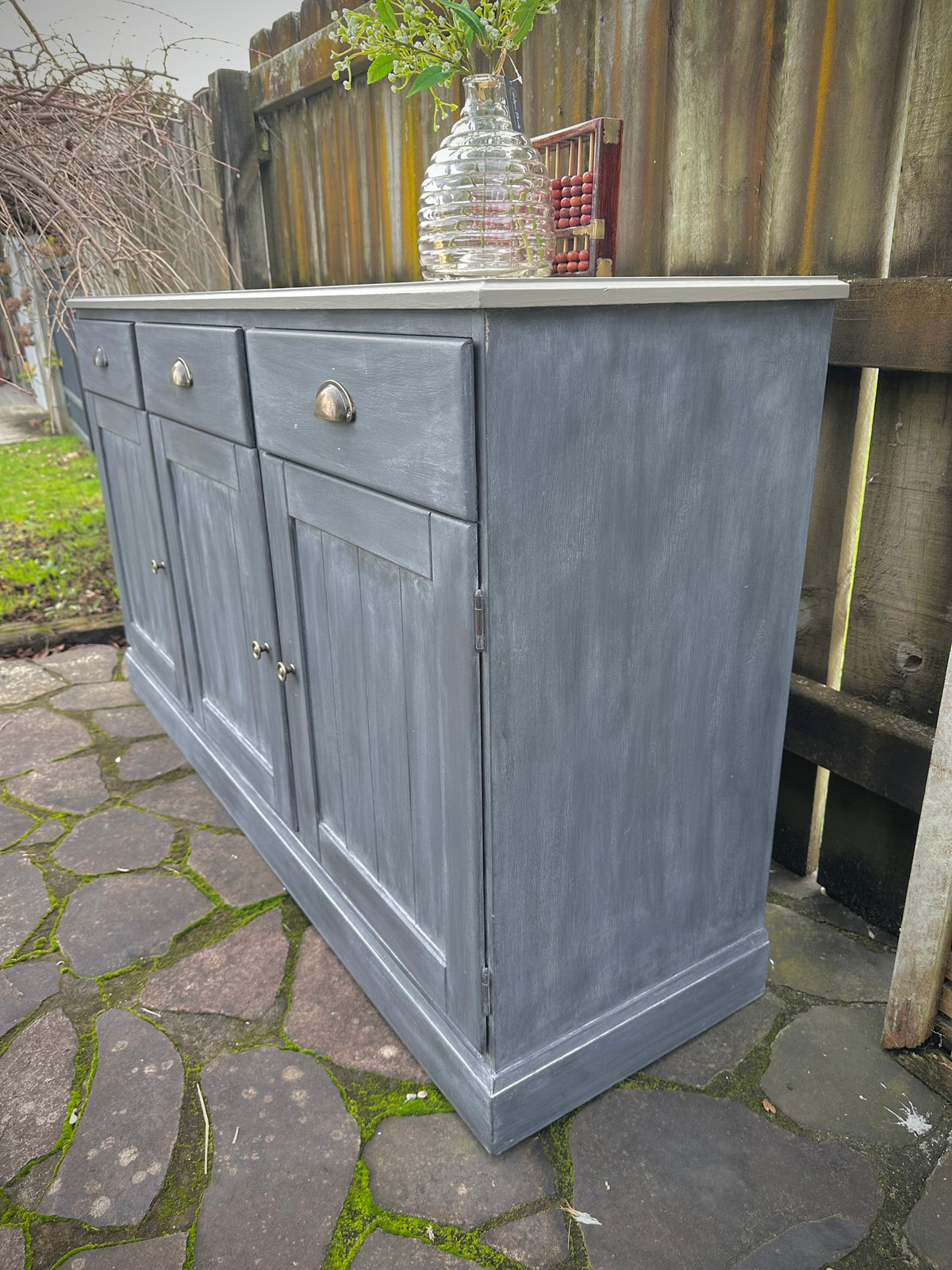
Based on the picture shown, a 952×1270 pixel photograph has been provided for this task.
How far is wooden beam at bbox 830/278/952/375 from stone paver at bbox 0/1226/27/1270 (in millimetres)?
1834

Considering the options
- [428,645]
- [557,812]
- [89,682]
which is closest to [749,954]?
[557,812]

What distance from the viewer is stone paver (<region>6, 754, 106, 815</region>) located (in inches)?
88.9

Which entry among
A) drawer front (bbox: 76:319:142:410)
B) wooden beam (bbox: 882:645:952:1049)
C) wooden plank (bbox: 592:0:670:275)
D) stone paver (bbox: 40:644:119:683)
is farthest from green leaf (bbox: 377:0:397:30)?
stone paver (bbox: 40:644:119:683)

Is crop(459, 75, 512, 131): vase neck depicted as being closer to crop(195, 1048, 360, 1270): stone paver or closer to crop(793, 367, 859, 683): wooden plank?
crop(793, 367, 859, 683): wooden plank

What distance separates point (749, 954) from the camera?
4.96 feet

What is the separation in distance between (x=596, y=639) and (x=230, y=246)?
2883mm

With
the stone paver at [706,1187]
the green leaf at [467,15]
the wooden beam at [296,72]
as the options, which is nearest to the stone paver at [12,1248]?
the stone paver at [706,1187]

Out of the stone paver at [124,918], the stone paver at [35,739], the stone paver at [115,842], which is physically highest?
the stone paver at [35,739]

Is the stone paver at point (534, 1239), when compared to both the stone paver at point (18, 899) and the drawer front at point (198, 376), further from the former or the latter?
the drawer front at point (198, 376)

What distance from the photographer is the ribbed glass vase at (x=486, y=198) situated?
4.05 feet

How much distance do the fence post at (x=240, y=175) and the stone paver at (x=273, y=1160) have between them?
284cm

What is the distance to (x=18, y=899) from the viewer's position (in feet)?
6.23

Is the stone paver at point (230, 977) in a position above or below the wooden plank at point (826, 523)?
below

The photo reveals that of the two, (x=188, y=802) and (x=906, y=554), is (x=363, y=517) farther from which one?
(x=188, y=802)
